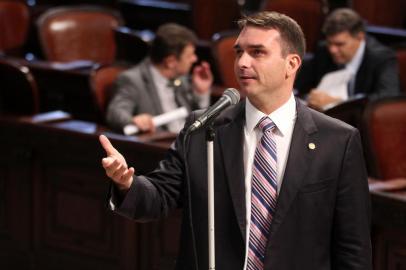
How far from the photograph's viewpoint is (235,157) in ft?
6.59

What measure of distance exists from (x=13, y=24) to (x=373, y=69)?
2080 mm

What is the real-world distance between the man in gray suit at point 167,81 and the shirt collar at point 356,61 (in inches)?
23.8

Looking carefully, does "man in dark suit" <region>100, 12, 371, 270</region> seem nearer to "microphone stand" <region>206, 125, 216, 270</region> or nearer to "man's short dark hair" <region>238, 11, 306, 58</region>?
"man's short dark hair" <region>238, 11, 306, 58</region>

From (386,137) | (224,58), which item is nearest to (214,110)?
(386,137)

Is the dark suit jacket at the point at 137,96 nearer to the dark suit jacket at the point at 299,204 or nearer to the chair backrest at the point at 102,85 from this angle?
the chair backrest at the point at 102,85

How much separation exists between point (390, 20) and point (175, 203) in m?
3.32

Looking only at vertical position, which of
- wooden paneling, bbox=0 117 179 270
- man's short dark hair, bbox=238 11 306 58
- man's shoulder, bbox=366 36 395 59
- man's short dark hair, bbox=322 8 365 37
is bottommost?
wooden paneling, bbox=0 117 179 270

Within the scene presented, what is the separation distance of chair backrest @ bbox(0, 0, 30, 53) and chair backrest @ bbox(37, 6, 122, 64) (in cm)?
46

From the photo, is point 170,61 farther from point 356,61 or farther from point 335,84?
point 356,61

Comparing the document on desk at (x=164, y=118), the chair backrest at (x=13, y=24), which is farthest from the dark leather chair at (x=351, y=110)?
the chair backrest at (x=13, y=24)

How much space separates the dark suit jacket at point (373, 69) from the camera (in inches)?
162

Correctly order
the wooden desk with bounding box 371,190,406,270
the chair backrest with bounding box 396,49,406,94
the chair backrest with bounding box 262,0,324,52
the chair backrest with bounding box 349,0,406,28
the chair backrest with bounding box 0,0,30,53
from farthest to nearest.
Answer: the chair backrest with bounding box 0,0,30,53
the chair backrest with bounding box 349,0,406,28
the chair backrest with bounding box 262,0,324,52
the chair backrest with bounding box 396,49,406,94
the wooden desk with bounding box 371,190,406,270

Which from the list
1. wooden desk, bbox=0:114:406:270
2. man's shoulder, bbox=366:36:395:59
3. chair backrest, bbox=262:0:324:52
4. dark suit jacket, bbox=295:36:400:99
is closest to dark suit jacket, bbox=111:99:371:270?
wooden desk, bbox=0:114:406:270

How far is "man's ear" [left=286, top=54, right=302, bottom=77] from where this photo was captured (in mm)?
1979
